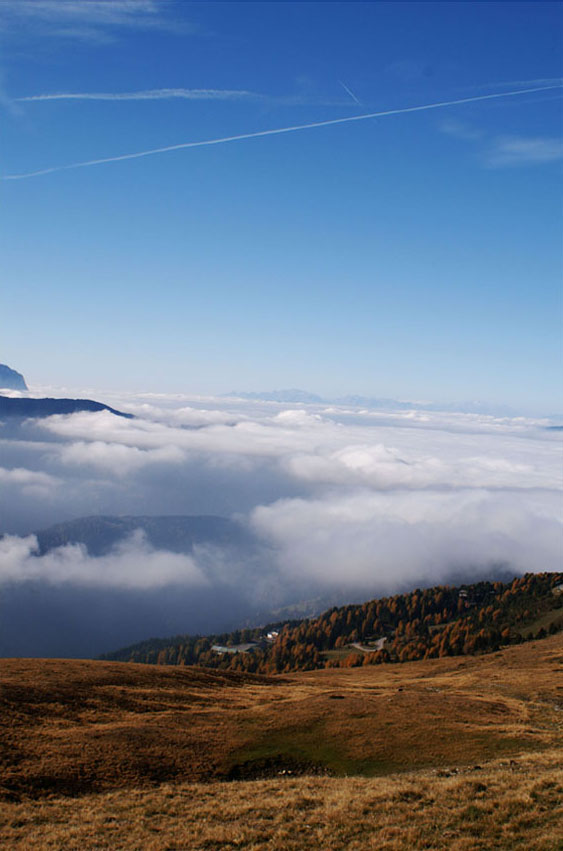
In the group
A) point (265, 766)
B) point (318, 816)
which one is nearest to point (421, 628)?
point (265, 766)

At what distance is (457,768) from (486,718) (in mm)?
15184

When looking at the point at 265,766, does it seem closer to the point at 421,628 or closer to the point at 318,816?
the point at 318,816

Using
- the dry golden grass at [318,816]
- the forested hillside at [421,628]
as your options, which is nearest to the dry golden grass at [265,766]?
the dry golden grass at [318,816]

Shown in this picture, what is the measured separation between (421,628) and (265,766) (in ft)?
484

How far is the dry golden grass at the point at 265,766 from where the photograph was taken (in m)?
18.4

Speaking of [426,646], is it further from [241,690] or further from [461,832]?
[461,832]

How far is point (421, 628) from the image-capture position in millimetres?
161500

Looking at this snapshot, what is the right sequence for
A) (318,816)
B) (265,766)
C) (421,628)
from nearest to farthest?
1. (318,816)
2. (265,766)
3. (421,628)

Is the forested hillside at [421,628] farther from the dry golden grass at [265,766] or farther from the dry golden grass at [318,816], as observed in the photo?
the dry golden grass at [318,816]

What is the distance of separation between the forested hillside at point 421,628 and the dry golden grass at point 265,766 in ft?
269

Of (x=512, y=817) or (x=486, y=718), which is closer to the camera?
(x=512, y=817)

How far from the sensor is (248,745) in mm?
33781

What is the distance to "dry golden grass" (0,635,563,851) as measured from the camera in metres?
18.4

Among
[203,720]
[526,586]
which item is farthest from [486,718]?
[526,586]
